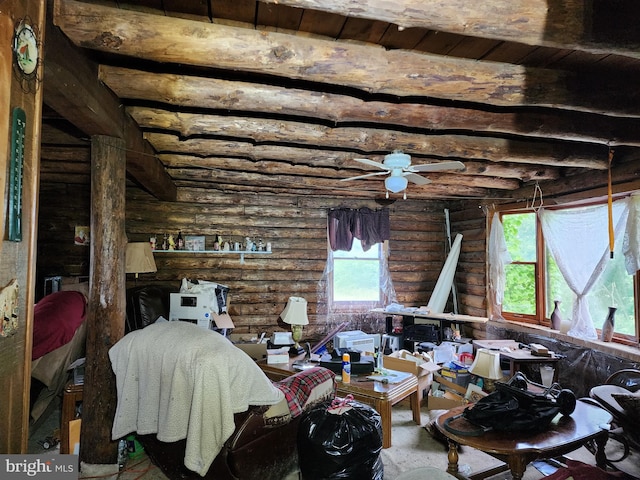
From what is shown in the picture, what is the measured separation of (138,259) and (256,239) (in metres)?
1.71

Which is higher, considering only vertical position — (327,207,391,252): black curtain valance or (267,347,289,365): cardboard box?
(327,207,391,252): black curtain valance

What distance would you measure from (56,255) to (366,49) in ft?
17.8

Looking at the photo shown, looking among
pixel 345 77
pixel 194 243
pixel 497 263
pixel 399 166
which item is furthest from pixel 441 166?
pixel 194 243

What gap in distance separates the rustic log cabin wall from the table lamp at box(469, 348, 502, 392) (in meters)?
1.76

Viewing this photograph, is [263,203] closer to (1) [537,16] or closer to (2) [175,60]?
(2) [175,60]

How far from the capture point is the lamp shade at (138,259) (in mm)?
4906

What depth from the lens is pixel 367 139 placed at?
3230 millimetres

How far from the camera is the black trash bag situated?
7.75 feet

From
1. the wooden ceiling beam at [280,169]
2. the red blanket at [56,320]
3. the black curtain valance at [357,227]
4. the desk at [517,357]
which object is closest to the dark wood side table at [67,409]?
the red blanket at [56,320]

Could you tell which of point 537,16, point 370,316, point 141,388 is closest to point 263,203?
point 370,316

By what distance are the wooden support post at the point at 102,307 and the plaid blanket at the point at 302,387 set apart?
51.2 inches

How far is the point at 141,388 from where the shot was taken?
99.8 inches

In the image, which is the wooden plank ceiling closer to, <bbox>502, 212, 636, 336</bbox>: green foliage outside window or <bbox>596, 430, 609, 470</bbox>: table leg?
<bbox>502, 212, 636, 336</bbox>: green foliage outside window

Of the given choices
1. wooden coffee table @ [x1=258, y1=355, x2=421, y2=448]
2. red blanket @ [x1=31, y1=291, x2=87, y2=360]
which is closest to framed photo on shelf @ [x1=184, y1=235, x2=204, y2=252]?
red blanket @ [x1=31, y1=291, x2=87, y2=360]
